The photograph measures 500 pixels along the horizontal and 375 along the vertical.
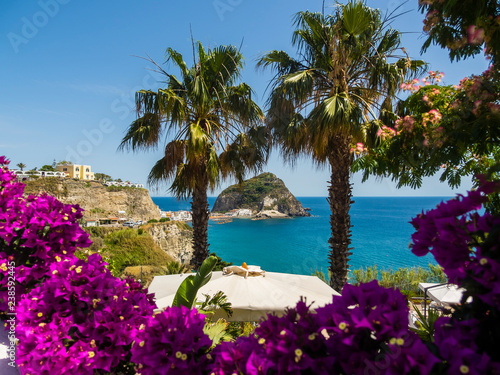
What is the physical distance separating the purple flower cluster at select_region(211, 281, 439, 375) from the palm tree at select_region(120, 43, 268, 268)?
6.84 m

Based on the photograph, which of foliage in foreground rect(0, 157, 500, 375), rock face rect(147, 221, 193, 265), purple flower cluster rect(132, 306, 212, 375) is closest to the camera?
foliage in foreground rect(0, 157, 500, 375)

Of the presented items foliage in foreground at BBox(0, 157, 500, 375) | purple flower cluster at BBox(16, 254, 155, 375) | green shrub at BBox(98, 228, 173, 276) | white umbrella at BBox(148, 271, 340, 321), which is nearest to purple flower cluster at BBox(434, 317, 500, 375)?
foliage in foreground at BBox(0, 157, 500, 375)

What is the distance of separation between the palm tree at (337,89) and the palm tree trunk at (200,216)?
276 centimetres

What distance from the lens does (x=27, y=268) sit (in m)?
1.92

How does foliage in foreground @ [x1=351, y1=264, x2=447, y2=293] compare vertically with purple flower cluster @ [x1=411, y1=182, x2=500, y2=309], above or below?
below

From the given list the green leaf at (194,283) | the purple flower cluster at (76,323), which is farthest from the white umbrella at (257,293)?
the purple flower cluster at (76,323)

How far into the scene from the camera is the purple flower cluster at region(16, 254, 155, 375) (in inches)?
55.2

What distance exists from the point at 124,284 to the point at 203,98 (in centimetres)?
641

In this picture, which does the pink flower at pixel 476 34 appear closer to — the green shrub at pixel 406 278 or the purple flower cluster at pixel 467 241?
the purple flower cluster at pixel 467 241

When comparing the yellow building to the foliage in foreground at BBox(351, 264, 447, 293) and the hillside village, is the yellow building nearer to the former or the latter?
the hillside village

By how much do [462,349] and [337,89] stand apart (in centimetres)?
682

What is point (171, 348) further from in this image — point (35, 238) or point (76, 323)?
point (35, 238)

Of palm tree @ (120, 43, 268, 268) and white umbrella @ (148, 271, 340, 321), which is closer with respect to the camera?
white umbrella @ (148, 271, 340, 321)

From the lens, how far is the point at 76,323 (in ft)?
4.85
